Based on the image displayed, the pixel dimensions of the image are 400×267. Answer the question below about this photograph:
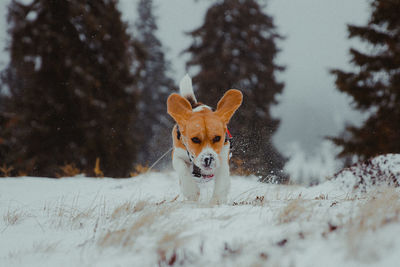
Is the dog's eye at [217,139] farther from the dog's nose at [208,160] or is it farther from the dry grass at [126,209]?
the dry grass at [126,209]

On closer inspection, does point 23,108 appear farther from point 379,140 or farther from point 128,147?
point 379,140

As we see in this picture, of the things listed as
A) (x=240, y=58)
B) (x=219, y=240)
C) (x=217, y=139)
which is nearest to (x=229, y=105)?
(x=217, y=139)

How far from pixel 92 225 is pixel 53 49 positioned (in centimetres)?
880

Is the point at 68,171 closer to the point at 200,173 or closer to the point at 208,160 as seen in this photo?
the point at 200,173

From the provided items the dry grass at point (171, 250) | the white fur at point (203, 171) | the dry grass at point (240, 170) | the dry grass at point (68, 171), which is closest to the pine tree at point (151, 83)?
the dry grass at point (68, 171)

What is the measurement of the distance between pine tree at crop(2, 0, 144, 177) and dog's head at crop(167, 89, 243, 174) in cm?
658

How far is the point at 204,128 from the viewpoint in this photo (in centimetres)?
326

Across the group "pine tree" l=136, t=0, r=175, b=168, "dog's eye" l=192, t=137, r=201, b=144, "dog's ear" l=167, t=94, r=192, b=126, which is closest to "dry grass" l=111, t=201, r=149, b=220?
"dog's eye" l=192, t=137, r=201, b=144

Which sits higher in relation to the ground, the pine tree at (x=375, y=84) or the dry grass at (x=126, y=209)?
the pine tree at (x=375, y=84)

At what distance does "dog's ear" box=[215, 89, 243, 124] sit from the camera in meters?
3.70

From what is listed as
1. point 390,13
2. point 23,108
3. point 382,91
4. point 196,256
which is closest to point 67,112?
point 23,108

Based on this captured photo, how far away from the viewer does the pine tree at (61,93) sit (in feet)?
28.3

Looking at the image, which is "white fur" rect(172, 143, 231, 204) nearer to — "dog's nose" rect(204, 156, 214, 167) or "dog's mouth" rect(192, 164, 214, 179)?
"dog's mouth" rect(192, 164, 214, 179)

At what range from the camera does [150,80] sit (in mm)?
19922
